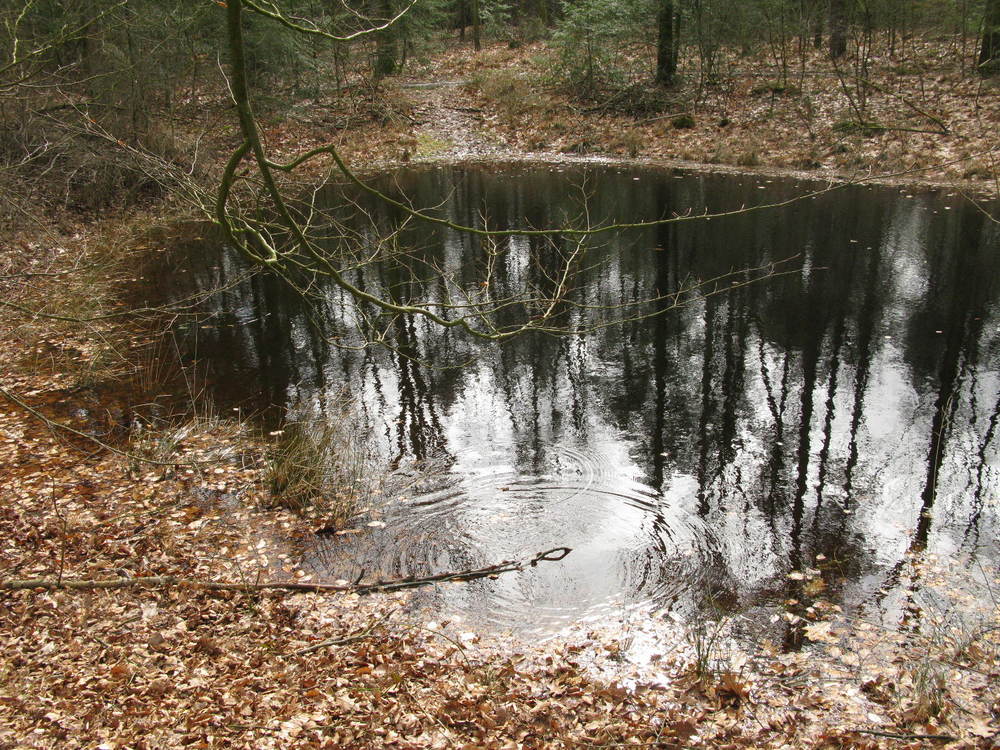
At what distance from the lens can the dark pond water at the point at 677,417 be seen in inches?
258

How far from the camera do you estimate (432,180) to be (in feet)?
79.3

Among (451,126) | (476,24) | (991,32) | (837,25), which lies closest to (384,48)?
(451,126)

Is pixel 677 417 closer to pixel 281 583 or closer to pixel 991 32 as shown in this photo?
pixel 281 583

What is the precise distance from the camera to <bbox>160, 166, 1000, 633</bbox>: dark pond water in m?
6.54

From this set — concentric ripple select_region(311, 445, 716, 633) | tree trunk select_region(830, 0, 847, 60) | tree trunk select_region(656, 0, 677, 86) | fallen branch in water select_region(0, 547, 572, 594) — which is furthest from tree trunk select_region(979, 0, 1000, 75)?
fallen branch in water select_region(0, 547, 572, 594)

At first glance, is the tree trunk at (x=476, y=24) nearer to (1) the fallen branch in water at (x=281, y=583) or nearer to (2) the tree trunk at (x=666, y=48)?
(2) the tree trunk at (x=666, y=48)

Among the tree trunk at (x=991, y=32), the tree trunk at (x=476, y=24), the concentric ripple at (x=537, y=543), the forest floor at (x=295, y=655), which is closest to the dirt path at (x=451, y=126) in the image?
the tree trunk at (x=476, y=24)

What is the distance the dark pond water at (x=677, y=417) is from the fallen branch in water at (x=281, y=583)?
124 millimetres

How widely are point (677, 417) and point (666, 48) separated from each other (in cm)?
2301

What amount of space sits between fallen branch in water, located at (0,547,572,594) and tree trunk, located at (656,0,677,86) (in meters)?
25.7

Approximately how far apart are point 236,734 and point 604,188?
1939 centimetres

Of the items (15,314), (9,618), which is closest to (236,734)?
(9,618)

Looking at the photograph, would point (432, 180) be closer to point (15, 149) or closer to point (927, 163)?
point (15, 149)

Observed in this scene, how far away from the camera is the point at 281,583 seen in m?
6.07
